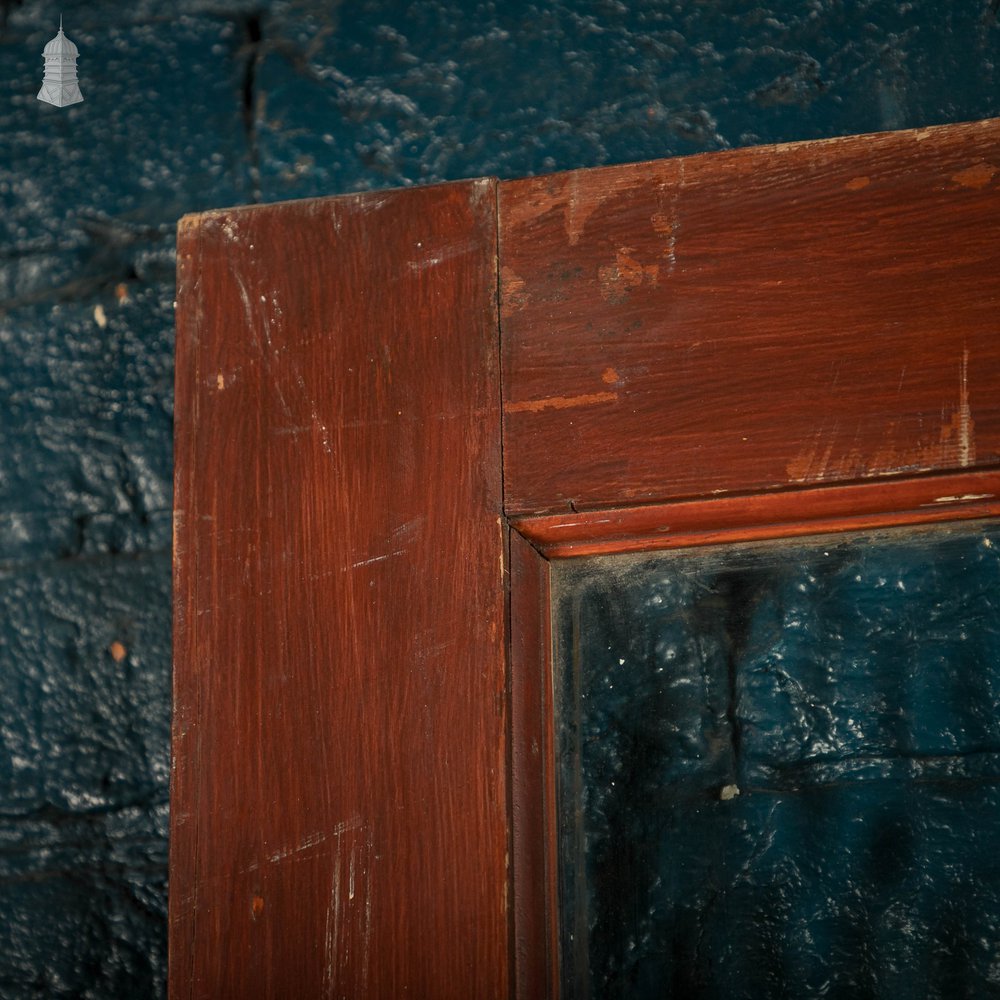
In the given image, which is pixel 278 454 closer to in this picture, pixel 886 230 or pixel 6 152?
pixel 886 230

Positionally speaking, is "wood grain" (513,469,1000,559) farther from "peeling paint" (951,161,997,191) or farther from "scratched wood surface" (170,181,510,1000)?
"peeling paint" (951,161,997,191)

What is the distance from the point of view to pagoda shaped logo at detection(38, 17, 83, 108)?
1523 millimetres

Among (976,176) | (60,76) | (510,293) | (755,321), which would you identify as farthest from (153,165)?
(976,176)

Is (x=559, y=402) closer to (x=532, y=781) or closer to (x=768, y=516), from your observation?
(x=768, y=516)

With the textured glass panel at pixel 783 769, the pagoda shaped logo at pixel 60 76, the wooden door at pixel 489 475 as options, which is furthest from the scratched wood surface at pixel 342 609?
the pagoda shaped logo at pixel 60 76

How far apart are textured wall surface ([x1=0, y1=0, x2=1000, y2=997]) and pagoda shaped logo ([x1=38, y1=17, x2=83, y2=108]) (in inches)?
0.5

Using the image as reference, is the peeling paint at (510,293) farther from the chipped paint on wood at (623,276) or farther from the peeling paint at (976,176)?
the peeling paint at (976,176)

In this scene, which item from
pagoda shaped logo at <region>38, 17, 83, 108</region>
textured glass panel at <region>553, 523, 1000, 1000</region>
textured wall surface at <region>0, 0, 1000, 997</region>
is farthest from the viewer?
pagoda shaped logo at <region>38, 17, 83, 108</region>

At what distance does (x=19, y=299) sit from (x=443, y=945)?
91cm

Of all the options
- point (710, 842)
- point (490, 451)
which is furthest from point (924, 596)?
point (490, 451)

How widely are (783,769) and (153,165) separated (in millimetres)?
983

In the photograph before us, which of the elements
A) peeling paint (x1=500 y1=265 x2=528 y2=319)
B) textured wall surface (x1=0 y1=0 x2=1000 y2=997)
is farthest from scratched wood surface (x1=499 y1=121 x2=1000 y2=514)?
textured wall surface (x1=0 y1=0 x2=1000 y2=997)

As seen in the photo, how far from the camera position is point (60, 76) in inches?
60.0

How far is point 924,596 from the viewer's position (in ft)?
3.40
